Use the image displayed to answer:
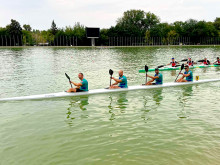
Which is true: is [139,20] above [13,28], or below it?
above

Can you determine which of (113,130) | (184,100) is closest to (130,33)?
(184,100)

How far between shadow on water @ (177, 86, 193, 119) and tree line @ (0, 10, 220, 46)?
10149 centimetres

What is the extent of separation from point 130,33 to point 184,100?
4502 inches

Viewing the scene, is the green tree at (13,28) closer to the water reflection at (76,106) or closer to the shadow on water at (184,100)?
the water reflection at (76,106)

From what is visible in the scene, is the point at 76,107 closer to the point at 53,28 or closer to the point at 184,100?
the point at 184,100

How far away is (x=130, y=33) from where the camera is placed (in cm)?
12412

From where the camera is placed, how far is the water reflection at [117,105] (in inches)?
449

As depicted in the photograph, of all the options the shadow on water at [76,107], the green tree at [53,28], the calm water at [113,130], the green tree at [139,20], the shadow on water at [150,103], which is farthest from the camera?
the green tree at [139,20]

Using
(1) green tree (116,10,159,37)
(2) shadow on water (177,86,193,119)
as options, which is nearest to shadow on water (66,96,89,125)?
(2) shadow on water (177,86,193,119)

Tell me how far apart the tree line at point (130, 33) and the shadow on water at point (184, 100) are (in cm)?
10149

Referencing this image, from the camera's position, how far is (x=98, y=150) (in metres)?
7.71

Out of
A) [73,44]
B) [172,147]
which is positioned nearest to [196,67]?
[172,147]

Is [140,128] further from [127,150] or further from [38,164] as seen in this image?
[38,164]

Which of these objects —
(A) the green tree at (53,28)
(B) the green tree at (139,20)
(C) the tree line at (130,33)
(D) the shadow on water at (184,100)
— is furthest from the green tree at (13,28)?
(D) the shadow on water at (184,100)
